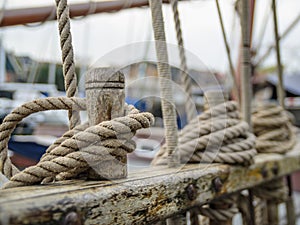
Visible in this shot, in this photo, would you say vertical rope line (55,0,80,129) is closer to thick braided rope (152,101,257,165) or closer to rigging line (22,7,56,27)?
thick braided rope (152,101,257,165)

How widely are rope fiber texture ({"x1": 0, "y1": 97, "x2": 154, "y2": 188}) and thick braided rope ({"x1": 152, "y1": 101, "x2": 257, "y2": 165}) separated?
26 cm

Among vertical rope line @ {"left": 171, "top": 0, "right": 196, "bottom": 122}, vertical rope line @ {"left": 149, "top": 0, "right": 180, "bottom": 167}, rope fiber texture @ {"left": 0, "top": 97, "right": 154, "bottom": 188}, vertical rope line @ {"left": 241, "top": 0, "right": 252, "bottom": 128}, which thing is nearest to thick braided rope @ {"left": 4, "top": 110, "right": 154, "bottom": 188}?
rope fiber texture @ {"left": 0, "top": 97, "right": 154, "bottom": 188}

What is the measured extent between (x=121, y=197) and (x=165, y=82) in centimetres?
32

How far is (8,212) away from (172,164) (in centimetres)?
44

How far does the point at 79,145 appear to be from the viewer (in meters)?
0.61

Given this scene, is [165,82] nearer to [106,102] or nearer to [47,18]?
[106,102]

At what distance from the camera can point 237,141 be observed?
0.92m

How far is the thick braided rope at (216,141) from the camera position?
2.89 ft

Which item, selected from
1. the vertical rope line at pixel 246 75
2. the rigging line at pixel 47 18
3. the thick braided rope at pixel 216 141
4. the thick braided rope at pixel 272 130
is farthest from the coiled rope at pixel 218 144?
the rigging line at pixel 47 18

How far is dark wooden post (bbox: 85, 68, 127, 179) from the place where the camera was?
63 cm

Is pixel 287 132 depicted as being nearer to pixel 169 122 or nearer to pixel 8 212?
pixel 169 122

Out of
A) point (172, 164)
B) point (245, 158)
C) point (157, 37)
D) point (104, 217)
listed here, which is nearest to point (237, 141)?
point (245, 158)

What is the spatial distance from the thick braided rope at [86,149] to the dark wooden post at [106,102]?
0.02m

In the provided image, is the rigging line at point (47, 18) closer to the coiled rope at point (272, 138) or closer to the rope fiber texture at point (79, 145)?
the coiled rope at point (272, 138)
